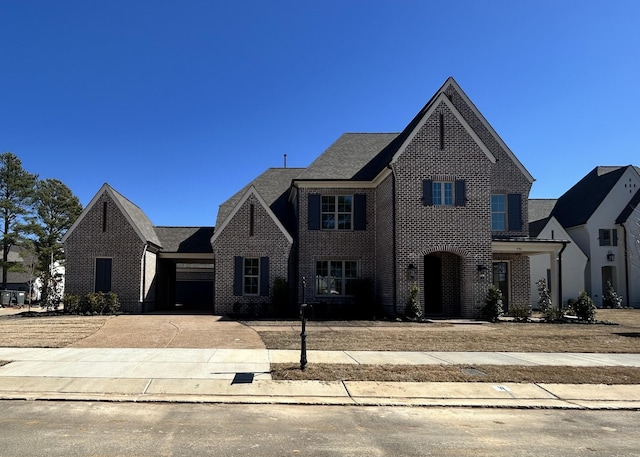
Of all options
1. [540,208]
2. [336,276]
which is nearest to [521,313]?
[336,276]

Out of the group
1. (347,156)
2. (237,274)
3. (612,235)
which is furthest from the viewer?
(612,235)

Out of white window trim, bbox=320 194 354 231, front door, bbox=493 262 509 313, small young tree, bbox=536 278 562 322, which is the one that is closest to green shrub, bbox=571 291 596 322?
small young tree, bbox=536 278 562 322

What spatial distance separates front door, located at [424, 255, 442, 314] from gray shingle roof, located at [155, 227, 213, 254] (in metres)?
11.7

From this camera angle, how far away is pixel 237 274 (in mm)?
23703

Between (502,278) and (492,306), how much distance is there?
436 cm

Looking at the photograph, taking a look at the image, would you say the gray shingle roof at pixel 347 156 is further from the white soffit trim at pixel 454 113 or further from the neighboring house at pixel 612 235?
the neighboring house at pixel 612 235

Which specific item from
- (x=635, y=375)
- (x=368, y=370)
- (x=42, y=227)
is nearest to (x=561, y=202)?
(x=635, y=375)

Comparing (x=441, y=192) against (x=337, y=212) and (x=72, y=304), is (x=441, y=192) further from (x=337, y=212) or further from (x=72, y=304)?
(x=72, y=304)

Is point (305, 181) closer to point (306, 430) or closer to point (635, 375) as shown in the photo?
point (635, 375)

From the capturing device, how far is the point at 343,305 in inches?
932

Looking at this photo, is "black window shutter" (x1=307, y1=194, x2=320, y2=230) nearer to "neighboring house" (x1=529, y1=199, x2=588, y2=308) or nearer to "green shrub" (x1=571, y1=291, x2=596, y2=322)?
"green shrub" (x1=571, y1=291, x2=596, y2=322)

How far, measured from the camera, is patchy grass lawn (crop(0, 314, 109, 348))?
528 inches

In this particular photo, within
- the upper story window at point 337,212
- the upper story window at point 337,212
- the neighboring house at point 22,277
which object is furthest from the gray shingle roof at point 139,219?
the neighboring house at point 22,277

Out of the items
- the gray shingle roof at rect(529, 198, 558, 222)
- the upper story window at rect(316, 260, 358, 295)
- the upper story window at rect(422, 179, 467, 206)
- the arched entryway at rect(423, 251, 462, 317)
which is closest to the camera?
the upper story window at rect(422, 179, 467, 206)
